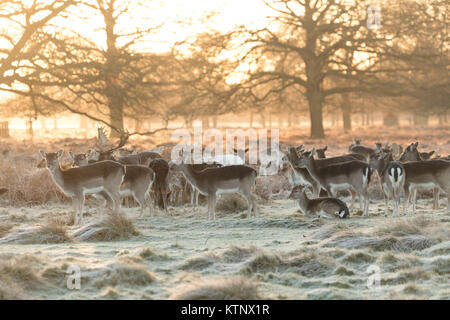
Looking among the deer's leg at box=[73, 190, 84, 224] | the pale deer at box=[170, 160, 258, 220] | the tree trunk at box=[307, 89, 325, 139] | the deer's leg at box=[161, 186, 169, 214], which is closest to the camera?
the deer's leg at box=[73, 190, 84, 224]

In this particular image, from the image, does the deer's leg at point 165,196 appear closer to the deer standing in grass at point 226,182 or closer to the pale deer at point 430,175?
the deer standing in grass at point 226,182

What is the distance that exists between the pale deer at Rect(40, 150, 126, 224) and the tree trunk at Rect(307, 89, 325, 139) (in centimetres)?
2611

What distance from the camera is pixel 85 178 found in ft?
39.8

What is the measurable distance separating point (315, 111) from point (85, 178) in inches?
1089

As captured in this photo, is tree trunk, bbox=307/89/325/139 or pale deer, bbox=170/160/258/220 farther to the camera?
tree trunk, bbox=307/89/325/139

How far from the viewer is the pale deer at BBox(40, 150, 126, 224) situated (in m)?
12.2

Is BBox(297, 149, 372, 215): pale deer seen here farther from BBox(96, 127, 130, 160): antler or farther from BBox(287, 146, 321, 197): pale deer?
BBox(96, 127, 130, 160): antler

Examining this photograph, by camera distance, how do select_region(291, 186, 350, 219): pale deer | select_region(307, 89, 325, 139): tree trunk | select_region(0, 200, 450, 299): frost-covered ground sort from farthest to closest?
select_region(307, 89, 325, 139): tree trunk
select_region(291, 186, 350, 219): pale deer
select_region(0, 200, 450, 299): frost-covered ground

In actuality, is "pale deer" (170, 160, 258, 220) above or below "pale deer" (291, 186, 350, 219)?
above

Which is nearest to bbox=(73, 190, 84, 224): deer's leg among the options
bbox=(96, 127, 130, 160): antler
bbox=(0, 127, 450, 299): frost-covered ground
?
bbox=(0, 127, 450, 299): frost-covered ground

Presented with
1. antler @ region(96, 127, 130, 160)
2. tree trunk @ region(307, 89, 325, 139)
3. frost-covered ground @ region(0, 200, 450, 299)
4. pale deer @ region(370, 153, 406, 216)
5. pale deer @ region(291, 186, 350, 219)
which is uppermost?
tree trunk @ region(307, 89, 325, 139)

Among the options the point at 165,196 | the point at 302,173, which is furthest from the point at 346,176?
the point at 165,196

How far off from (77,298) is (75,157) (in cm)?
838

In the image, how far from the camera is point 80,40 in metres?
26.7
